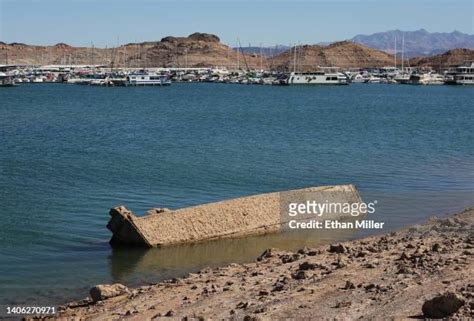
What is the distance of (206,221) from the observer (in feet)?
59.0

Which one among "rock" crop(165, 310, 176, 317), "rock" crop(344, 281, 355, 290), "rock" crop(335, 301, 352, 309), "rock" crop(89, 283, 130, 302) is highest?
"rock" crop(344, 281, 355, 290)

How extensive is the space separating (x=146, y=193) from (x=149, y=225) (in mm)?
7832

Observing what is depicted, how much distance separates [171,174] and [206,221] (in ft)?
37.6

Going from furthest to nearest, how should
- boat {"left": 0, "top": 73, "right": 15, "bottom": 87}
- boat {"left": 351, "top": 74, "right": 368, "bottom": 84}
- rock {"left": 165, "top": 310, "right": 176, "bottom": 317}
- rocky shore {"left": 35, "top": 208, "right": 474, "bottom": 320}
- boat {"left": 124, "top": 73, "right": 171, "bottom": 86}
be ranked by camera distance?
boat {"left": 351, "top": 74, "right": 368, "bottom": 84}
boat {"left": 124, "top": 73, "right": 171, "bottom": 86}
boat {"left": 0, "top": 73, "right": 15, "bottom": 87}
rock {"left": 165, "top": 310, "right": 176, "bottom": 317}
rocky shore {"left": 35, "top": 208, "right": 474, "bottom": 320}

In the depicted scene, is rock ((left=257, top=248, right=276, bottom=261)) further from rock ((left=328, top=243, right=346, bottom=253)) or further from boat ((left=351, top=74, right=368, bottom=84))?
boat ((left=351, top=74, right=368, bottom=84))

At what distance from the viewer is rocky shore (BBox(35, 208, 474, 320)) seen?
10.0 m

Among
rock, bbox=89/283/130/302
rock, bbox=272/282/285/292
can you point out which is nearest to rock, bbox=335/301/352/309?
rock, bbox=272/282/285/292

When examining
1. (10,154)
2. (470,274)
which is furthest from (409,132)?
(470,274)

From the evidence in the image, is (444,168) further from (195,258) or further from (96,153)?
(195,258)

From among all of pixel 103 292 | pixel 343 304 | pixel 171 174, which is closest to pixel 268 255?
pixel 103 292

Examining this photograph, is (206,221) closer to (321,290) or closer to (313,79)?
(321,290)

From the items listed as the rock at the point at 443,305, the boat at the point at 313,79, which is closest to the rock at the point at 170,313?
the rock at the point at 443,305

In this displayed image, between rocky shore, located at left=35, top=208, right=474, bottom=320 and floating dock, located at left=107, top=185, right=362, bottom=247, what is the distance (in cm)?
279

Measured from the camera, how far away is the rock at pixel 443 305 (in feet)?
30.4
